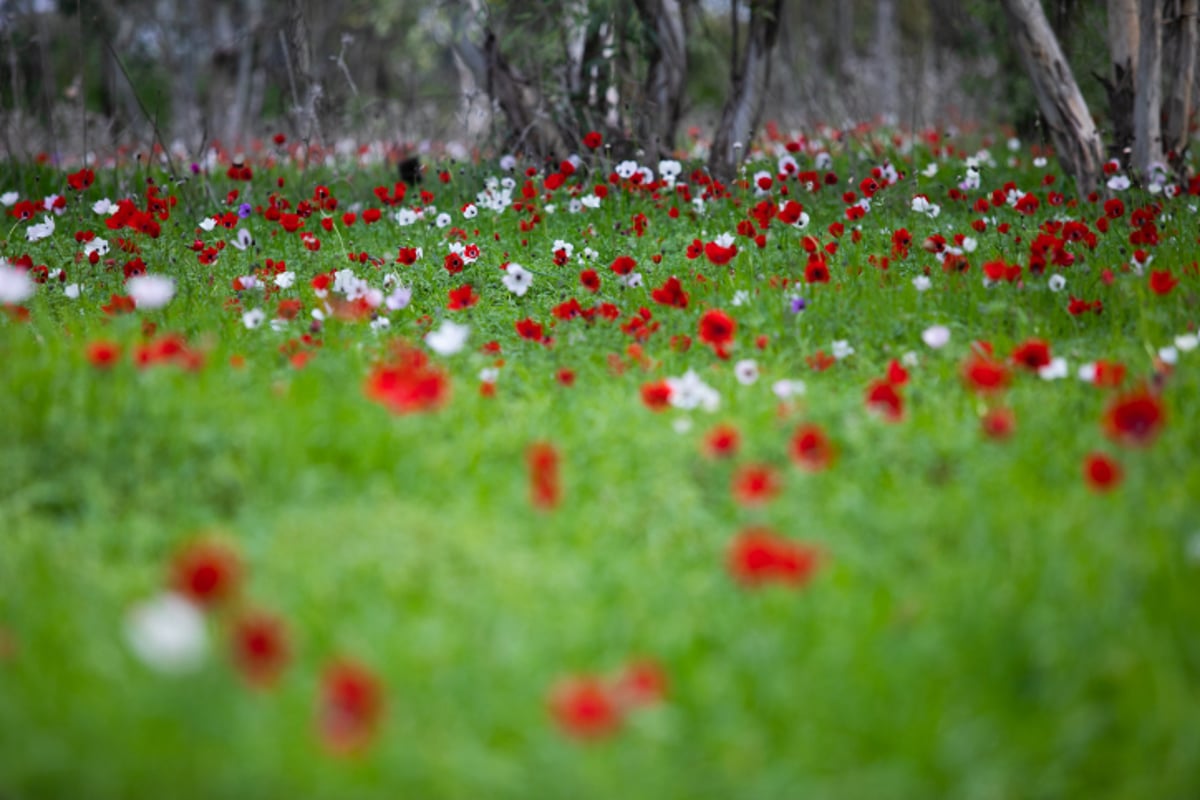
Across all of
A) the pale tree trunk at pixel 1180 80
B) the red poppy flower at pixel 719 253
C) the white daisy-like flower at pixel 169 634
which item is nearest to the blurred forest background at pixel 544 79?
the pale tree trunk at pixel 1180 80

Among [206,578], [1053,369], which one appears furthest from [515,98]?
[206,578]

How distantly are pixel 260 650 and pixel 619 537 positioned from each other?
1086mm

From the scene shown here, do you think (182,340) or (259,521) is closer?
(259,521)

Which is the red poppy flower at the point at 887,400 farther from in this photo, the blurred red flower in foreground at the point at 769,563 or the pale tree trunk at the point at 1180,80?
the pale tree trunk at the point at 1180,80

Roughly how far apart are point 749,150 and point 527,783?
5575 millimetres

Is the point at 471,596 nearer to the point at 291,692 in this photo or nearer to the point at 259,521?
the point at 291,692

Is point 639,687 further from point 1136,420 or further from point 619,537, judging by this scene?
point 1136,420

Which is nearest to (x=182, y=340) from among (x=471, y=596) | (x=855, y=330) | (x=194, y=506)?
(x=194, y=506)

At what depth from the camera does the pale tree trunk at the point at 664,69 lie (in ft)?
22.6

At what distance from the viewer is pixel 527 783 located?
1771mm

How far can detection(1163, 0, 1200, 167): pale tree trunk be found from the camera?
610 cm

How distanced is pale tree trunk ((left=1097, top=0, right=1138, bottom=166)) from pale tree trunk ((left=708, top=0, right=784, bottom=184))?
202 cm

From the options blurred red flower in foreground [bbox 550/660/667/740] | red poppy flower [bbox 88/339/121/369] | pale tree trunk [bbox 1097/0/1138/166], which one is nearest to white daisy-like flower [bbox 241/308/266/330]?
red poppy flower [bbox 88/339/121/369]

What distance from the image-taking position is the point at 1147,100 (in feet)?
19.3
